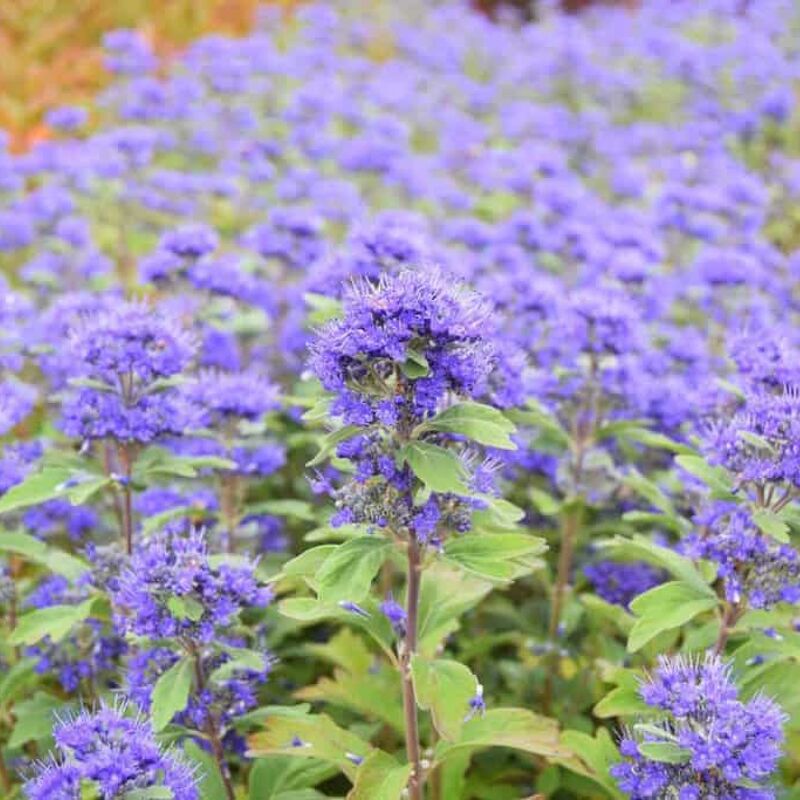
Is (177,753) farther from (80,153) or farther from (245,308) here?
(80,153)

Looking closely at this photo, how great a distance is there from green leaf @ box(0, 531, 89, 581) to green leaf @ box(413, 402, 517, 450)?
1.35 metres

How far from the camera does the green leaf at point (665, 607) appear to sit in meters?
2.90

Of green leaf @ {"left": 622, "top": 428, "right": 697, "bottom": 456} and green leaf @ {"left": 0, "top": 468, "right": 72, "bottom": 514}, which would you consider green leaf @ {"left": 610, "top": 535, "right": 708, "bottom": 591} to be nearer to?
green leaf @ {"left": 622, "top": 428, "right": 697, "bottom": 456}

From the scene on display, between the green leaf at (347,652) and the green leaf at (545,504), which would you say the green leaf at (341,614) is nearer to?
the green leaf at (347,652)

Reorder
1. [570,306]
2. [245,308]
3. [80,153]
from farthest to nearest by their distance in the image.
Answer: [80,153]
[245,308]
[570,306]

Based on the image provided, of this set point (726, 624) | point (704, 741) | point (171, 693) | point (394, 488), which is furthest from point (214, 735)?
point (726, 624)

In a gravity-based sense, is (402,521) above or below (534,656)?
above

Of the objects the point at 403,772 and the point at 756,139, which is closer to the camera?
the point at 403,772

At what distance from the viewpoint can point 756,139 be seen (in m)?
10.1

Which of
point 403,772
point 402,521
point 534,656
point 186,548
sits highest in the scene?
point 402,521

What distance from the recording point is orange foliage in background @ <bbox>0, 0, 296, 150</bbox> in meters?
10.7

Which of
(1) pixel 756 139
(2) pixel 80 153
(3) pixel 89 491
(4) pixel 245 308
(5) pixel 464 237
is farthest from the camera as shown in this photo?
(1) pixel 756 139

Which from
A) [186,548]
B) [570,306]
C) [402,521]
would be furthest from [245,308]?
[402,521]

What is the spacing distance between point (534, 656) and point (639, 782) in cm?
152
